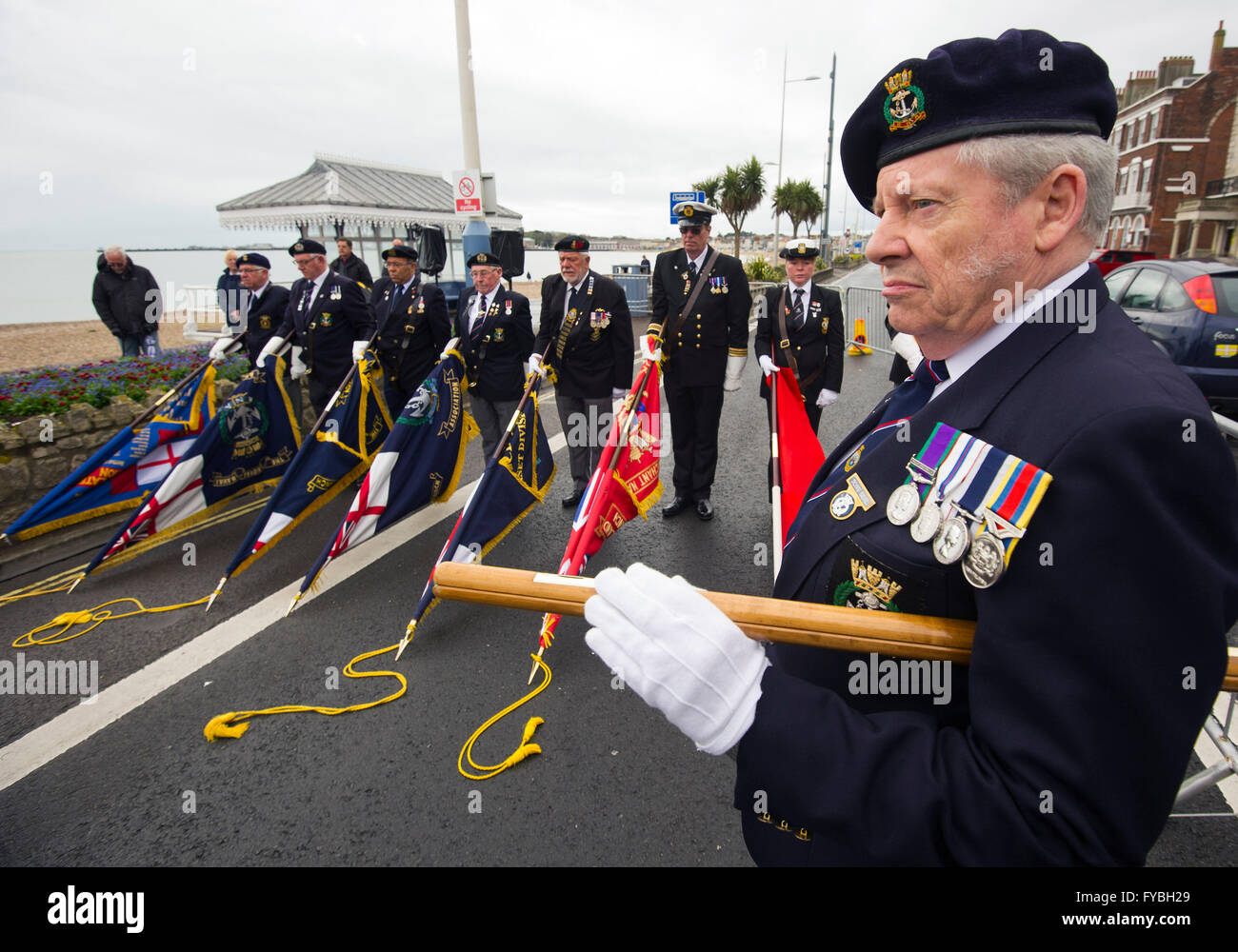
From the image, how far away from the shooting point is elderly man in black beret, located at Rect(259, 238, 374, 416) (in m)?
6.41

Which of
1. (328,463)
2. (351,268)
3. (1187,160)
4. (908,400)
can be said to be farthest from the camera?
(1187,160)

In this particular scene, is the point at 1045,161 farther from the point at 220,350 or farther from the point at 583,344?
the point at 220,350

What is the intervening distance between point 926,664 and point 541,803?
205 cm

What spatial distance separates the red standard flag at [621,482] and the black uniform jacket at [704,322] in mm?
718

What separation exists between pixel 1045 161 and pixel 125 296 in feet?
38.9

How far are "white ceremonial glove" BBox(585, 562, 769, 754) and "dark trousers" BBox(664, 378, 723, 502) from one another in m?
4.67

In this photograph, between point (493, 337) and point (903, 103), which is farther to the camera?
point (493, 337)

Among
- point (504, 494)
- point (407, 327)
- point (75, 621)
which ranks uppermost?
point (407, 327)

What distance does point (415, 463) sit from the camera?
491 centimetres

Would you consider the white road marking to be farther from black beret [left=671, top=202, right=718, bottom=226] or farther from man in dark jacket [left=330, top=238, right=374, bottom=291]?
man in dark jacket [left=330, top=238, right=374, bottom=291]

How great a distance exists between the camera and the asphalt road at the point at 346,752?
8.02 ft

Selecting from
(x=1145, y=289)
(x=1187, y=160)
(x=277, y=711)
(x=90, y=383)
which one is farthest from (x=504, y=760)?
(x=1187, y=160)

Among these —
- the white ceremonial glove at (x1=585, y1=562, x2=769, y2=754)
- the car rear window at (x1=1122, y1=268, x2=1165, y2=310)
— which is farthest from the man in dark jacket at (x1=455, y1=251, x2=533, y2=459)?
the car rear window at (x1=1122, y1=268, x2=1165, y2=310)

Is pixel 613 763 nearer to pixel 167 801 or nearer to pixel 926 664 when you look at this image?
pixel 167 801
